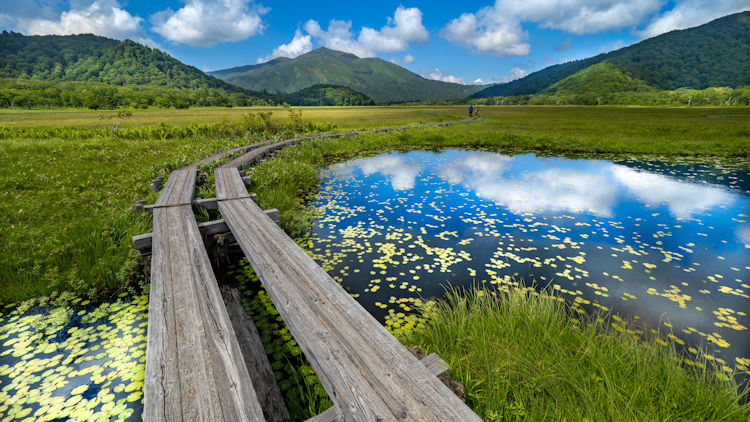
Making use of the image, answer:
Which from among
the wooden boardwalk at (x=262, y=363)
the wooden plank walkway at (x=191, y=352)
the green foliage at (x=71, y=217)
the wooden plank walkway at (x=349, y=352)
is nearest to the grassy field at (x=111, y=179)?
the green foliage at (x=71, y=217)

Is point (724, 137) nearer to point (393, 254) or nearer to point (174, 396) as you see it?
point (393, 254)

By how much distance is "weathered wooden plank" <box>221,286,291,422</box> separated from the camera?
9.75 ft

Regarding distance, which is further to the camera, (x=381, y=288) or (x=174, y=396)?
(x=381, y=288)

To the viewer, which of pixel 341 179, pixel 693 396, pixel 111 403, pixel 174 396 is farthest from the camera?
pixel 341 179

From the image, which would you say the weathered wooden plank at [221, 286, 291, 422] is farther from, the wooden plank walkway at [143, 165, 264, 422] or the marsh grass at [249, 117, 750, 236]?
the marsh grass at [249, 117, 750, 236]

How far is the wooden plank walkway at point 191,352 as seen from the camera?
220 centimetres

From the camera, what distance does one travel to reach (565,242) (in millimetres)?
6996

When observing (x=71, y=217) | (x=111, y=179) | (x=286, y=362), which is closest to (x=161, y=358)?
(x=286, y=362)

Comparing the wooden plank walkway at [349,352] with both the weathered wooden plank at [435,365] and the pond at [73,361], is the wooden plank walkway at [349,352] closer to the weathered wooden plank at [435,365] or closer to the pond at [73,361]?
the weathered wooden plank at [435,365]

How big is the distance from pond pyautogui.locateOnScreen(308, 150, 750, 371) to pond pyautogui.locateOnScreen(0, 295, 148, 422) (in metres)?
3.12

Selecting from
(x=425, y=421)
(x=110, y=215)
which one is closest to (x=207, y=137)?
(x=110, y=215)

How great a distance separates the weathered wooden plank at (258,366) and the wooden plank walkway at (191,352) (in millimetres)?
732

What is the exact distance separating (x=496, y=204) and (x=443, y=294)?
5.73 metres

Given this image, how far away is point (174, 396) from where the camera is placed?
2279mm
